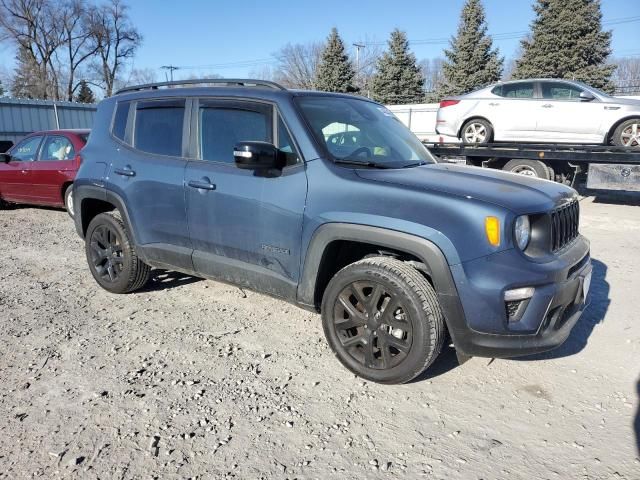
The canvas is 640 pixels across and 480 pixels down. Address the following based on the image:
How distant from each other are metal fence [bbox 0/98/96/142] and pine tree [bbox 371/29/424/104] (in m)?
24.7

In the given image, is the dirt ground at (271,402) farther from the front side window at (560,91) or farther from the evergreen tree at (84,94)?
the evergreen tree at (84,94)

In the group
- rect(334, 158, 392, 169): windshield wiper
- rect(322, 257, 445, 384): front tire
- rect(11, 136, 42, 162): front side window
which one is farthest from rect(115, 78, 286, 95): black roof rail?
rect(11, 136, 42, 162): front side window

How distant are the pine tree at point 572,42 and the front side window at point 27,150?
32.1 metres

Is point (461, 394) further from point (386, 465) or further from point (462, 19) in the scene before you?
point (462, 19)

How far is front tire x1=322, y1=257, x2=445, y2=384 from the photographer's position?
9.31 feet

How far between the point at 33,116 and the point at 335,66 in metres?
27.2

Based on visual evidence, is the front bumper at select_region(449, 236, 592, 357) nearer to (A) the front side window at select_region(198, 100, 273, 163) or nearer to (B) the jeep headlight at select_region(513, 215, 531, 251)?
(B) the jeep headlight at select_region(513, 215, 531, 251)

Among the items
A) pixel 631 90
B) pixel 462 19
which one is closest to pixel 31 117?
pixel 462 19

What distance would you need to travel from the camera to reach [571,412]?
2.85 meters

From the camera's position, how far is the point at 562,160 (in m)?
9.20

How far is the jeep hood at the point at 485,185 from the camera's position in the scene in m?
2.80

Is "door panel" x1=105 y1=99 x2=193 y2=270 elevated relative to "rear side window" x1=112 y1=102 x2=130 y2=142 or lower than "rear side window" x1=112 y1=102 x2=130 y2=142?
lower

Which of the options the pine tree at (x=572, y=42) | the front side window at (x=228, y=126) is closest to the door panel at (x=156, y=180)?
the front side window at (x=228, y=126)

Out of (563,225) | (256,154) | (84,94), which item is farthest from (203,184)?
(84,94)
